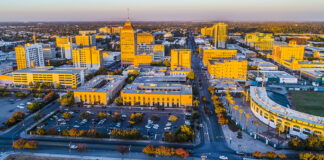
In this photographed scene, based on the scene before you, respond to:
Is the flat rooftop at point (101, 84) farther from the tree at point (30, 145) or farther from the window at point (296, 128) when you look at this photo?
the window at point (296, 128)

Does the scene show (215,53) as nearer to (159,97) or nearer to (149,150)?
(159,97)

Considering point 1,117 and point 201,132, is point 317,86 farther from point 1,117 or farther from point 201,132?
point 1,117

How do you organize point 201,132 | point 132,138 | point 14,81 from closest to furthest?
1. point 132,138
2. point 201,132
3. point 14,81

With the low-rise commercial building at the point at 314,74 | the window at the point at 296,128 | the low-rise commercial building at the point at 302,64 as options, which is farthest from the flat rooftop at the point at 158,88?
the low-rise commercial building at the point at 302,64

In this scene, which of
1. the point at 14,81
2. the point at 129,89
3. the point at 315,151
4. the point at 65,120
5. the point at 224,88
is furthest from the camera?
the point at 14,81

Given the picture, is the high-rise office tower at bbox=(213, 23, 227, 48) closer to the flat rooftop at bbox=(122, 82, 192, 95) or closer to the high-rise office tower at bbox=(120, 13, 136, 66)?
the high-rise office tower at bbox=(120, 13, 136, 66)

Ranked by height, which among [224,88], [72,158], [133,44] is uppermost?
[133,44]

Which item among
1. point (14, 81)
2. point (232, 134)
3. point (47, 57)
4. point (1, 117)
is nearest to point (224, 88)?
point (232, 134)
